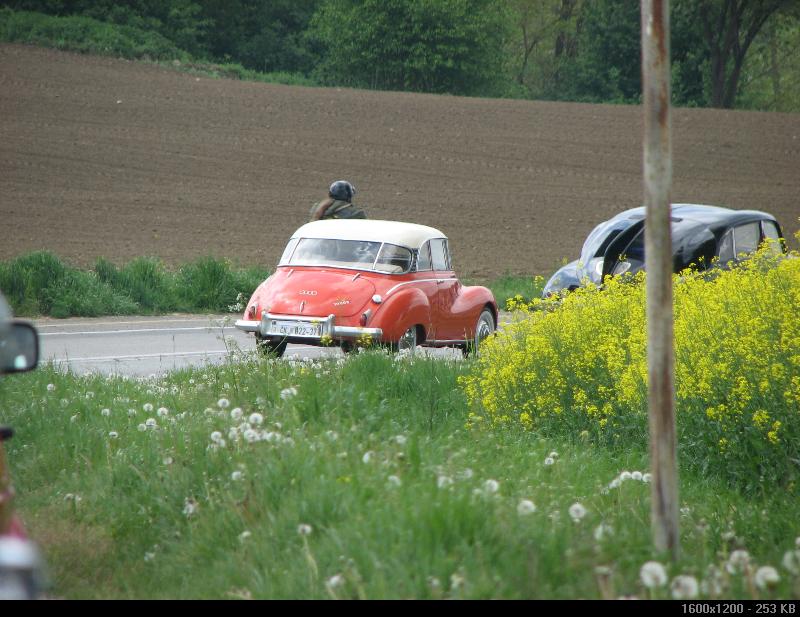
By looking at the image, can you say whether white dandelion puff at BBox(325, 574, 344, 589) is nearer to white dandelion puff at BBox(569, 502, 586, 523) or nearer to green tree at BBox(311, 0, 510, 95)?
white dandelion puff at BBox(569, 502, 586, 523)

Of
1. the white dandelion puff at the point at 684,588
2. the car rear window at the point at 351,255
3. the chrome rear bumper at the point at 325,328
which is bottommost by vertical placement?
the white dandelion puff at the point at 684,588

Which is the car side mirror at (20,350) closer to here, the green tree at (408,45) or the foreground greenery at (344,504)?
the foreground greenery at (344,504)

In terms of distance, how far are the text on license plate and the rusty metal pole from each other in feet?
23.7

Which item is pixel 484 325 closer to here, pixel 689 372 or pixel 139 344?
pixel 139 344

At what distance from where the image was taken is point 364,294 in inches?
467

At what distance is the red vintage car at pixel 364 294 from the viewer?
11.7 meters

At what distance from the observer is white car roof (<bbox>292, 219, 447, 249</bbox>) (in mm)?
12773

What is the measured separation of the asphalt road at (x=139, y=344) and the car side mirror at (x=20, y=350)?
7513 millimetres

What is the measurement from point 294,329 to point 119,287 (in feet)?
27.1

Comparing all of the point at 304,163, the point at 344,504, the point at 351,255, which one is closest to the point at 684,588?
the point at 344,504

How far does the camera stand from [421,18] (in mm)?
64812

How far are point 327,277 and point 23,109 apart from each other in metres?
30.2

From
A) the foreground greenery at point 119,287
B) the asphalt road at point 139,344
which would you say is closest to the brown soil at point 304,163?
the foreground greenery at point 119,287

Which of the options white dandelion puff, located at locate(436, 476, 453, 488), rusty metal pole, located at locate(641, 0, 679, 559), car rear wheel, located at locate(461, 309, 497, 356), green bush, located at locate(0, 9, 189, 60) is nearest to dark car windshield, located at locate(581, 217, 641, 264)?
car rear wheel, located at locate(461, 309, 497, 356)
